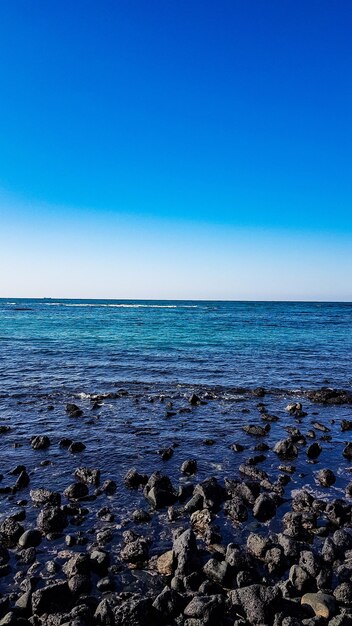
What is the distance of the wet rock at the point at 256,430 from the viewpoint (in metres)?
17.6

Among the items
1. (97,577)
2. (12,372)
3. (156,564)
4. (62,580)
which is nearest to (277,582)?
(156,564)

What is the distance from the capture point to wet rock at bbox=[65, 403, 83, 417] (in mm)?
19781

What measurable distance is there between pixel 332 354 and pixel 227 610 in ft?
118

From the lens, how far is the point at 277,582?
833cm

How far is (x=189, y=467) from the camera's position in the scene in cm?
1382

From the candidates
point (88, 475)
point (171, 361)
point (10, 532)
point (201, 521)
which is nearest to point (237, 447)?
point (201, 521)

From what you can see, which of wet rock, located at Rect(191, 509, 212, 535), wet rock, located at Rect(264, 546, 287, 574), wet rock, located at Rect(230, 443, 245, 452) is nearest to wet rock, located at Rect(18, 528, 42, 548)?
wet rock, located at Rect(191, 509, 212, 535)

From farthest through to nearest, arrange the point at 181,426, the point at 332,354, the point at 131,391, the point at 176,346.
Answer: the point at 176,346 → the point at 332,354 → the point at 131,391 → the point at 181,426

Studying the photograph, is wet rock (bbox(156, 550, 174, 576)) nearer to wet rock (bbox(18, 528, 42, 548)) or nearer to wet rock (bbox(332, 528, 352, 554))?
wet rock (bbox(18, 528, 42, 548))

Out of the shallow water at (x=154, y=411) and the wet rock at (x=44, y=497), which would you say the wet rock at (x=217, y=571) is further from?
the wet rock at (x=44, y=497)

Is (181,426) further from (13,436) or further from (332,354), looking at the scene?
(332,354)

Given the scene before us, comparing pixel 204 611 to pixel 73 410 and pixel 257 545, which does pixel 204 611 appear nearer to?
pixel 257 545

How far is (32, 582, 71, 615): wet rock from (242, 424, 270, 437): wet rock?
11.4 m

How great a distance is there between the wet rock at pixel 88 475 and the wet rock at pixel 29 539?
3107 millimetres
